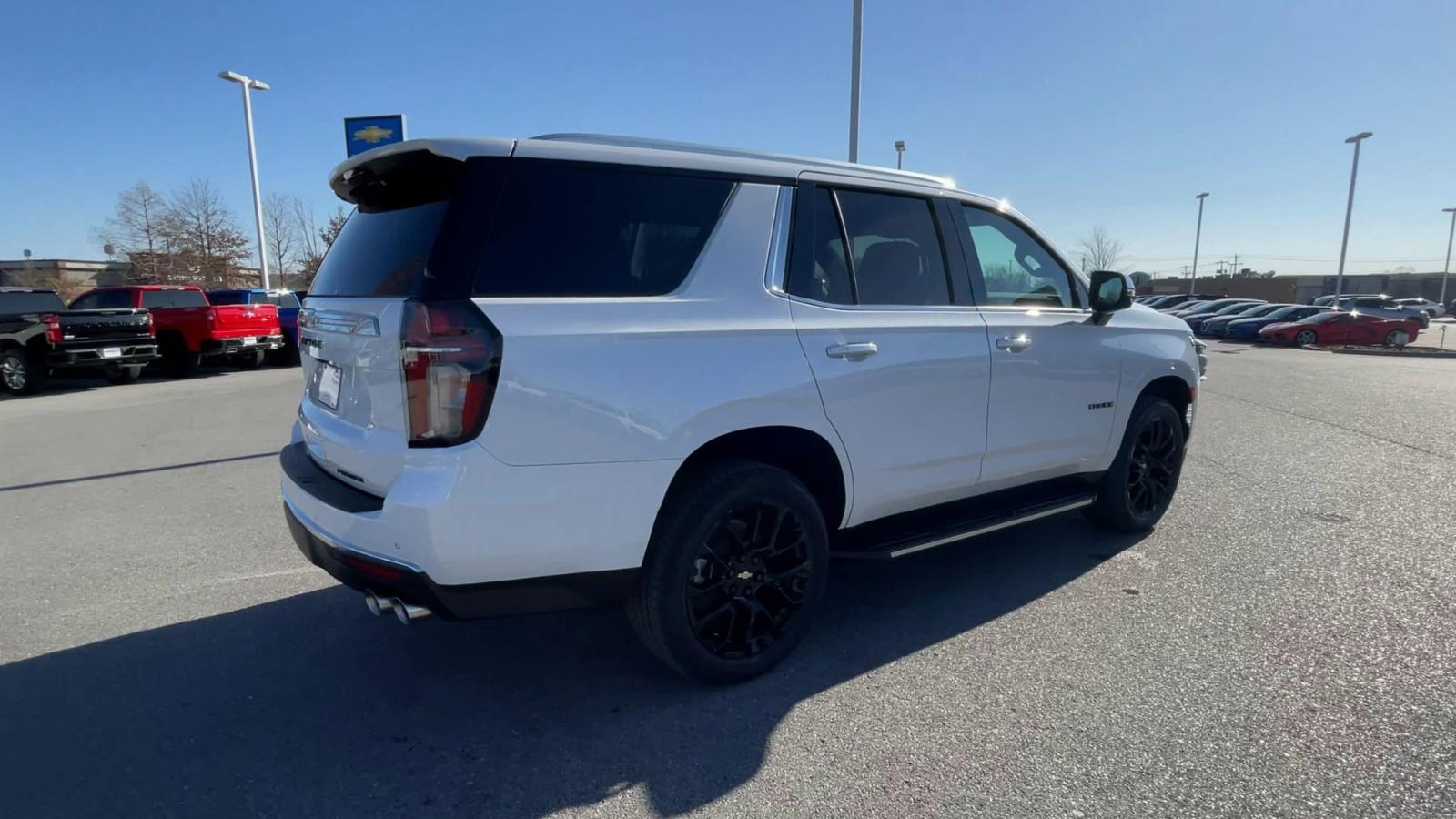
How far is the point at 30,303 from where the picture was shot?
13.4 m

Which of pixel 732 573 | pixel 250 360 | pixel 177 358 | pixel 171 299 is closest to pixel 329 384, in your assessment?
pixel 732 573

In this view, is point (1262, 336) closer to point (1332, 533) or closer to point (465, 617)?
point (1332, 533)

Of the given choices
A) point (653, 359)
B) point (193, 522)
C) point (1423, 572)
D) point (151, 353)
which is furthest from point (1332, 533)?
point (151, 353)

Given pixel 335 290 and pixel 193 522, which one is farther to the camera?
pixel 193 522

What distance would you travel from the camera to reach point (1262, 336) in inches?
1051

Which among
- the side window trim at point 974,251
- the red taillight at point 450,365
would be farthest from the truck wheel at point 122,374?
the side window trim at point 974,251

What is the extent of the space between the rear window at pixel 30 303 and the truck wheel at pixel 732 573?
50.7 ft

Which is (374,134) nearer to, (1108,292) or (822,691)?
(1108,292)

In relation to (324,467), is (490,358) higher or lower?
higher

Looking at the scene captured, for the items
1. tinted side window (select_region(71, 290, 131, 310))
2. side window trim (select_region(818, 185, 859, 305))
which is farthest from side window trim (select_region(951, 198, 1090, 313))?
tinted side window (select_region(71, 290, 131, 310))

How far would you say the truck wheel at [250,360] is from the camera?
17.1 m

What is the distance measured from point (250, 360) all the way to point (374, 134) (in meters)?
13.0

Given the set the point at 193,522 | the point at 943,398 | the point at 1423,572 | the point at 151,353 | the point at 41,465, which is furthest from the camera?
the point at 151,353

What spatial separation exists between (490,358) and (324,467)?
1.11 m
